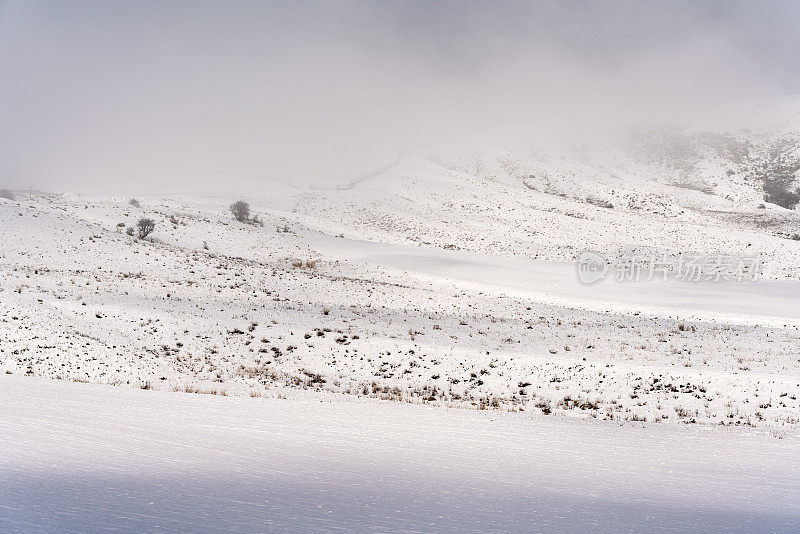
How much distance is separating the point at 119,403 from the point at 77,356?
9.53 meters

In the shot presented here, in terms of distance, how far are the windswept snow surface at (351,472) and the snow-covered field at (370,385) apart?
0.04 meters

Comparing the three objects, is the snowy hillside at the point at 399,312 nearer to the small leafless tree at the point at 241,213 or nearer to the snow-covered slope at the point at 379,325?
the snow-covered slope at the point at 379,325

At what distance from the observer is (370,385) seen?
18125 mm

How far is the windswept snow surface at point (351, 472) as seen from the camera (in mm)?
4289

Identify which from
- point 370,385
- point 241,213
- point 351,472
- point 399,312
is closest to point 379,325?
point 399,312

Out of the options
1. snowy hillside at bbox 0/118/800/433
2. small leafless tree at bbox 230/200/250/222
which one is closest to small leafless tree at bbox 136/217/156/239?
snowy hillside at bbox 0/118/800/433

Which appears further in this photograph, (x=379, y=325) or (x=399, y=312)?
(x=399, y=312)

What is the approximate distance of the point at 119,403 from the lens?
394 inches

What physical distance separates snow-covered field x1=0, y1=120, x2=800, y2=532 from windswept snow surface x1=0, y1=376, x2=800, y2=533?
43 millimetres

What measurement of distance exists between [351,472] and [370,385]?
12106mm

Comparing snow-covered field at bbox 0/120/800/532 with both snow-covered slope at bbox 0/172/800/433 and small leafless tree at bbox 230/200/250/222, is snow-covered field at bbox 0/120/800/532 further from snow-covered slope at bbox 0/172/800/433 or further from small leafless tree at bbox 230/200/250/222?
small leafless tree at bbox 230/200/250/222

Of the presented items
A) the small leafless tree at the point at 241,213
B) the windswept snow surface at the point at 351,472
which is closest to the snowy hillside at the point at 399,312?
the small leafless tree at the point at 241,213

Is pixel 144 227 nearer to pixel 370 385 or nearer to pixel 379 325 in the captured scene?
pixel 379 325

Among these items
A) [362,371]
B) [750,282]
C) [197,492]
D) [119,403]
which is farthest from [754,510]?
[750,282]
